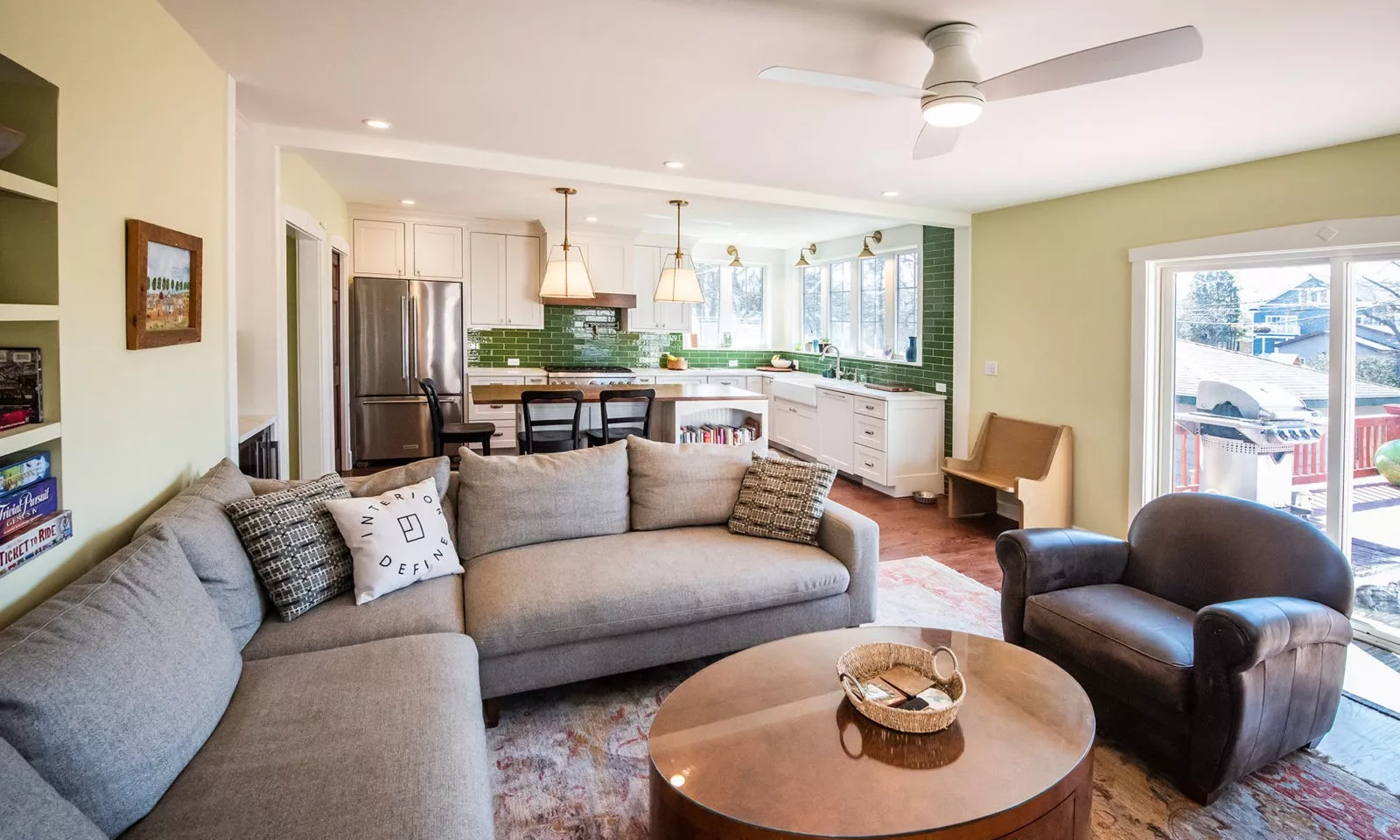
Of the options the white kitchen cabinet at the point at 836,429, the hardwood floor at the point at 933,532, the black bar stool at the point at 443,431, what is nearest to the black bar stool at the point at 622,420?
the black bar stool at the point at 443,431

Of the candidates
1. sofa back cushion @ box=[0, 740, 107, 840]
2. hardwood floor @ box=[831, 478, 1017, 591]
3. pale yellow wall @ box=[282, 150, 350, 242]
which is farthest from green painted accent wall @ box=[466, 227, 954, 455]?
sofa back cushion @ box=[0, 740, 107, 840]

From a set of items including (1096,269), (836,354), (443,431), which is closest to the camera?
(1096,269)

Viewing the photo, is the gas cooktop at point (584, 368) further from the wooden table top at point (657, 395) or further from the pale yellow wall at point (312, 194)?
the pale yellow wall at point (312, 194)

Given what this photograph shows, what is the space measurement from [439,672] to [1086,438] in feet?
14.5

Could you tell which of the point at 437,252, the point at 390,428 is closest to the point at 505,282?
the point at 437,252

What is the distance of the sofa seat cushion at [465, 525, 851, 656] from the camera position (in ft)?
7.95

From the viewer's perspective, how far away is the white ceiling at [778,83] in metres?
2.25

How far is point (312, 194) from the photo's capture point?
15.9ft

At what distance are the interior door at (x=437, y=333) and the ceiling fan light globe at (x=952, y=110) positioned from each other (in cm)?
539

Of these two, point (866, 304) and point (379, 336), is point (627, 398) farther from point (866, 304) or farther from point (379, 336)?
point (866, 304)

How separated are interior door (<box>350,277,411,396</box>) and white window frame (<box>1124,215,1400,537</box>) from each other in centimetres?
583

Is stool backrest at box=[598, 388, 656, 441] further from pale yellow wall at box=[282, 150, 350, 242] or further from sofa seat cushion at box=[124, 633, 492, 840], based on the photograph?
sofa seat cushion at box=[124, 633, 492, 840]

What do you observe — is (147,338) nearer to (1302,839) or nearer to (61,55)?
(61,55)

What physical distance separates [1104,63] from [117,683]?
280 centimetres
